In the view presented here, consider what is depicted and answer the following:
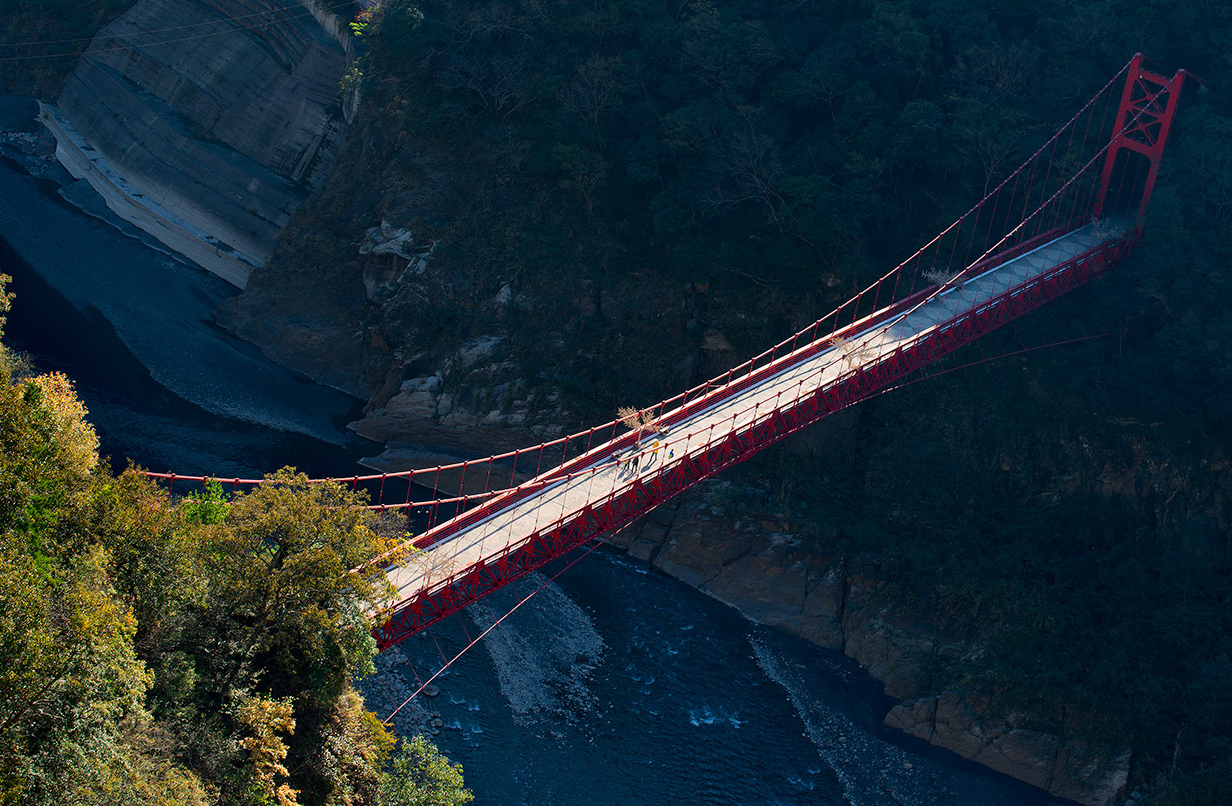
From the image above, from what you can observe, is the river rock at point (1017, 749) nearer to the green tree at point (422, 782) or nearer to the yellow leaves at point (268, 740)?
the green tree at point (422, 782)

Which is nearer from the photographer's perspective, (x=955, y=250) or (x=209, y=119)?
(x=955, y=250)

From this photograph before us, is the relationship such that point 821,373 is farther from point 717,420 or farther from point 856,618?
point 856,618

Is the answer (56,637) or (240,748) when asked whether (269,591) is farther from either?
(56,637)

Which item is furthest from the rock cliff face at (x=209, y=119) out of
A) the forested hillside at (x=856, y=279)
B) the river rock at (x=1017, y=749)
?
the river rock at (x=1017, y=749)

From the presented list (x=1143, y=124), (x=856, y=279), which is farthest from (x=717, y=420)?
(x=1143, y=124)

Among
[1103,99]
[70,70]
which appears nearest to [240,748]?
[1103,99]

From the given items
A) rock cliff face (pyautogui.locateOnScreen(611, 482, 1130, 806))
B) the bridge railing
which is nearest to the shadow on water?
the bridge railing

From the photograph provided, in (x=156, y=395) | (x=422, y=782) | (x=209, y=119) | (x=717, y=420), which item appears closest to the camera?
(x=422, y=782)
